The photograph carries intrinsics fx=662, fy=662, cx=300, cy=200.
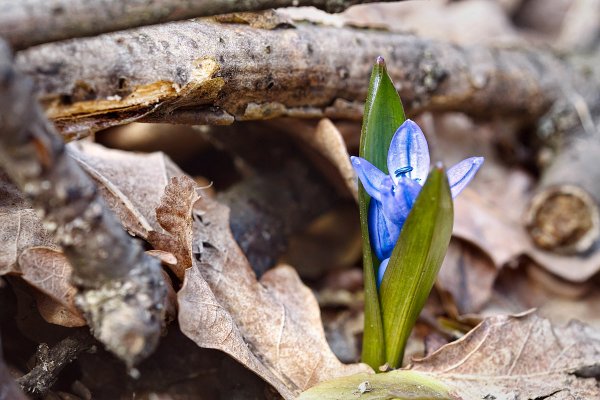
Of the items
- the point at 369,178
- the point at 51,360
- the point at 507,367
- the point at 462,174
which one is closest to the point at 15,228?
→ the point at 51,360

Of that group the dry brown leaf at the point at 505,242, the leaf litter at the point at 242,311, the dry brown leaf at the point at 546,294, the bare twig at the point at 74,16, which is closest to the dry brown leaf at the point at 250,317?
the leaf litter at the point at 242,311

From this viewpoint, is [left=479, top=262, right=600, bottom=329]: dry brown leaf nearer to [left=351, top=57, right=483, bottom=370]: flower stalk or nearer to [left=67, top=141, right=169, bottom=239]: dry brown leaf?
[left=351, top=57, right=483, bottom=370]: flower stalk

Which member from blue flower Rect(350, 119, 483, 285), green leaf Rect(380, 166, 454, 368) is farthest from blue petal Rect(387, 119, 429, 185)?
green leaf Rect(380, 166, 454, 368)

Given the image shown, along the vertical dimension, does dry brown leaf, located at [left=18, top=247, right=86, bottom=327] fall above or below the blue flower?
below

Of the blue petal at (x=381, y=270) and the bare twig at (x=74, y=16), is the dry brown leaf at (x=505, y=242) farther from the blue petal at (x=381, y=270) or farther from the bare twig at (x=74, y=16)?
the bare twig at (x=74, y=16)

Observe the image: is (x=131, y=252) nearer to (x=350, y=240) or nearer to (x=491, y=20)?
(x=350, y=240)
